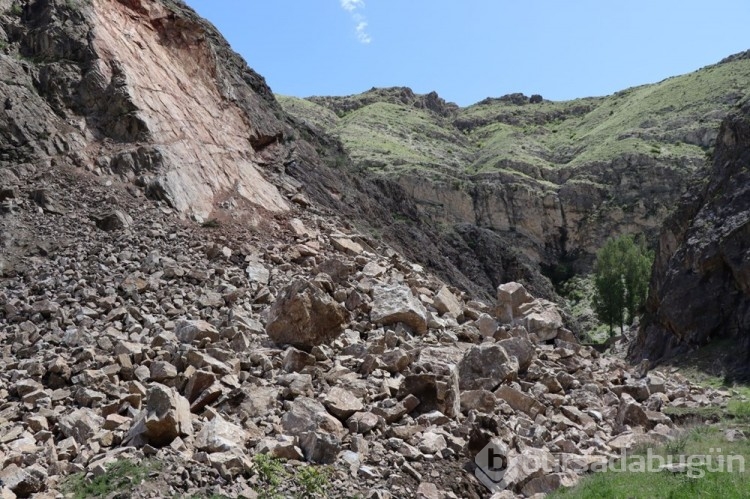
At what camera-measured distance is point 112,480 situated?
297 inches

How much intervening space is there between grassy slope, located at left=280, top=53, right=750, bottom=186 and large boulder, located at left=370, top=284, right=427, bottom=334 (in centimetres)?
6385

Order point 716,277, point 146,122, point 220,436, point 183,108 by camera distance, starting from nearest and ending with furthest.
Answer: point 220,436
point 146,122
point 183,108
point 716,277

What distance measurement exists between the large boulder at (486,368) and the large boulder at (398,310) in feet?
5.74

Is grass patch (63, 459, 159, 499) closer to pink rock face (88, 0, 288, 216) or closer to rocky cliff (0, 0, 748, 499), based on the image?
rocky cliff (0, 0, 748, 499)

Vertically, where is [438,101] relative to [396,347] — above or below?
above

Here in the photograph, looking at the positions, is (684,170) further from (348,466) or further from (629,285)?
(348,466)

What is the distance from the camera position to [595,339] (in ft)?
178

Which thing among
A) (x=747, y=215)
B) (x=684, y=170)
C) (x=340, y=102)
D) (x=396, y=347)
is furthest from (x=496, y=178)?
(x=396, y=347)

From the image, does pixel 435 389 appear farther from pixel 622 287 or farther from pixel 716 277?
pixel 622 287

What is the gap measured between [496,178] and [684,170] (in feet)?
76.1

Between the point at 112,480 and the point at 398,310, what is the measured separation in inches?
276

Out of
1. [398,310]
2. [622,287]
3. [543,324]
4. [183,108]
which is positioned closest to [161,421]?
[398,310]

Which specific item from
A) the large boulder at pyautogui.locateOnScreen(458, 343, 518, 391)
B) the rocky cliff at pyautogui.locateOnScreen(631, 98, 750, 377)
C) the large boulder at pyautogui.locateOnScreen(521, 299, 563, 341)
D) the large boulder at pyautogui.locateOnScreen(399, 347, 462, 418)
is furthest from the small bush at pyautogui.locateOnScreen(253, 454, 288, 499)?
the rocky cliff at pyautogui.locateOnScreen(631, 98, 750, 377)

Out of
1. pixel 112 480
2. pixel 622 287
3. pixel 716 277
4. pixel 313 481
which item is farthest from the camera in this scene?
pixel 622 287
